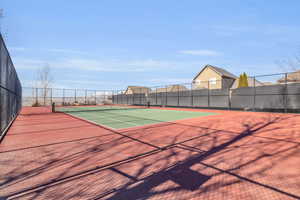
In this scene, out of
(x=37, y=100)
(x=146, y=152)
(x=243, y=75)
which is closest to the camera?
(x=146, y=152)

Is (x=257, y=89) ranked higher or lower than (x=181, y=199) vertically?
higher

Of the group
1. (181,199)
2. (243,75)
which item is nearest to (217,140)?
(181,199)

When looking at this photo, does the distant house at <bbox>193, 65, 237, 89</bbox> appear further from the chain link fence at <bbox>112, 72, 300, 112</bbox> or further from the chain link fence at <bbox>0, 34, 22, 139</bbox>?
the chain link fence at <bbox>0, 34, 22, 139</bbox>

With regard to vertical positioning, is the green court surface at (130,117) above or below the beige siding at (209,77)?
below

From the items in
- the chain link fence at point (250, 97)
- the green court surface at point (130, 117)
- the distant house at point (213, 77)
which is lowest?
the green court surface at point (130, 117)

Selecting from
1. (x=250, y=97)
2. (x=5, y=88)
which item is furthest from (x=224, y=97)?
(x=5, y=88)

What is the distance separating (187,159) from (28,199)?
318 centimetres

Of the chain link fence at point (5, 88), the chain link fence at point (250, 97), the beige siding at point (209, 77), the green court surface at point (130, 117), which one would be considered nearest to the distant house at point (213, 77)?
the beige siding at point (209, 77)

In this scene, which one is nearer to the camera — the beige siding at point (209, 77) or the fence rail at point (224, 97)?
the fence rail at point (224, 97)

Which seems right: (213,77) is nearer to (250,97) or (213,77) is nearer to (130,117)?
(250,97)

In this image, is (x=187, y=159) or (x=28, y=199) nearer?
(x=28, y=199)

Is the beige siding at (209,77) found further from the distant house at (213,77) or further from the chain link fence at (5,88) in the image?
the chain link fence at (5,88)

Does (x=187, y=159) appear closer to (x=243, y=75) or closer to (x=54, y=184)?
(x=54, y=184)

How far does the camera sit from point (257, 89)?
15.2 metres
